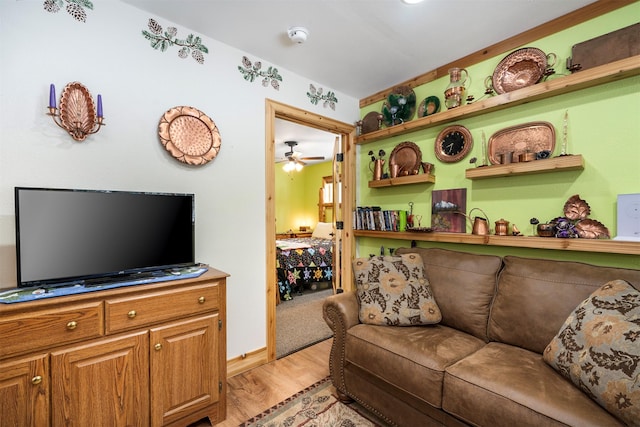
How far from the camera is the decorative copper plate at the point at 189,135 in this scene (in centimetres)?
193

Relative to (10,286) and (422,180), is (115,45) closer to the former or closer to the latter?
(10,286)

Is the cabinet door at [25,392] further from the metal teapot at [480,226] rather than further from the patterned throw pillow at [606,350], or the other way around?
the metal teapot at [480,226]

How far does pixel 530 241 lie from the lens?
77.1 inches

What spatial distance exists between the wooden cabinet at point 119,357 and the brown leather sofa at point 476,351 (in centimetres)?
80

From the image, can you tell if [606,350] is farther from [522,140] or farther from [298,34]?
[298,34]

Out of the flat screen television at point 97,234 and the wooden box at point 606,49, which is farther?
the wooden box at point 606,49

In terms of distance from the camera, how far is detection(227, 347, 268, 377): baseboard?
2.22m

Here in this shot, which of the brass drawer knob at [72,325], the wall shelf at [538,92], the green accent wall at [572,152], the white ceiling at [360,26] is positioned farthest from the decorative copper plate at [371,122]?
the brass drawer knob at [72,325]

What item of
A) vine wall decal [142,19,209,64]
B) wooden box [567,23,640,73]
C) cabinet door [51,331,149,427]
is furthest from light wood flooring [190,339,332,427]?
wooden box [567,23,640,73]

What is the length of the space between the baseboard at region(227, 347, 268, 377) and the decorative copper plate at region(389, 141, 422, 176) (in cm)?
208

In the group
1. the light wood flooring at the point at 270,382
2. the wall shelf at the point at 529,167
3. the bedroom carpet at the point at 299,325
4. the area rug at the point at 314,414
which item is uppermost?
the wall shelf at the point at 529,167

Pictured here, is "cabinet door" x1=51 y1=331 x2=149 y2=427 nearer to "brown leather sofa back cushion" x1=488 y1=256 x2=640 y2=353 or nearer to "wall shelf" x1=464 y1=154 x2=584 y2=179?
"brown leather sofa back cushion" x1=488 y1=256 x2=640 y2=353

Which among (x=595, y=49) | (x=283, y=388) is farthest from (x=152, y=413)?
(x=595, y=49)

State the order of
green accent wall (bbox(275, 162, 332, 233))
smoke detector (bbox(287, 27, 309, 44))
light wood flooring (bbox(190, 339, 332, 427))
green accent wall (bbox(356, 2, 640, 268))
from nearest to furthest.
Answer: green accent wall (bbox(356, 2, 640, 268)), light wood flooring (bbox(190, 339, 332, 427)), smoke detector (bbox(287, 27, 309, 44)), green accent wall (bbox(275, 162, 332, 233))
